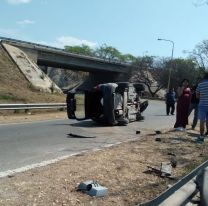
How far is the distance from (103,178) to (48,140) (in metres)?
5.81

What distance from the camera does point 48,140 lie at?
12.9m

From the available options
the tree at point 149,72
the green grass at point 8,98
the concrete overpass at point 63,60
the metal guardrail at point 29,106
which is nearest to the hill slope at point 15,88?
the green grass at point 8,98

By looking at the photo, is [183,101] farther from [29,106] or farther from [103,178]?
[29,106]

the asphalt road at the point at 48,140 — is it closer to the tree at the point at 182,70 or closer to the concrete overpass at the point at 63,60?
the concrete overpass at the point at 63,60

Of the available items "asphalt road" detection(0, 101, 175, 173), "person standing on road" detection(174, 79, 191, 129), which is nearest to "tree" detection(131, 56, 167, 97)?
"asphalt road" detection(0, 101, 175, 173)

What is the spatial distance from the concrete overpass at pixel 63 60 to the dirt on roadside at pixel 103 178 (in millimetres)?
47811

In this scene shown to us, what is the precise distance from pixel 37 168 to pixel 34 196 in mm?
2219

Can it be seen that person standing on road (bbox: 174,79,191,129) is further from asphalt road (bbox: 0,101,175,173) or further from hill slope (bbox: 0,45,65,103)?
hill slope (bbox: 0,45,65,103)

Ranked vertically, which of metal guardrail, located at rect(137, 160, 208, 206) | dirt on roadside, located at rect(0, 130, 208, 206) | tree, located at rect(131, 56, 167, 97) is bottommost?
dirt on roadside, located at rect(0, 130, 208, 206)

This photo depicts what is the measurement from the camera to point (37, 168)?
27.2ft

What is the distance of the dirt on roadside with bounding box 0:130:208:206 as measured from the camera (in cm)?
606

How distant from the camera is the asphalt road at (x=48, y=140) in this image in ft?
32.1

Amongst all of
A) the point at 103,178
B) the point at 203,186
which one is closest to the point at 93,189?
the point at 103,178

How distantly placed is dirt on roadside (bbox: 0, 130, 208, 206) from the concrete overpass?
47.8 metres
